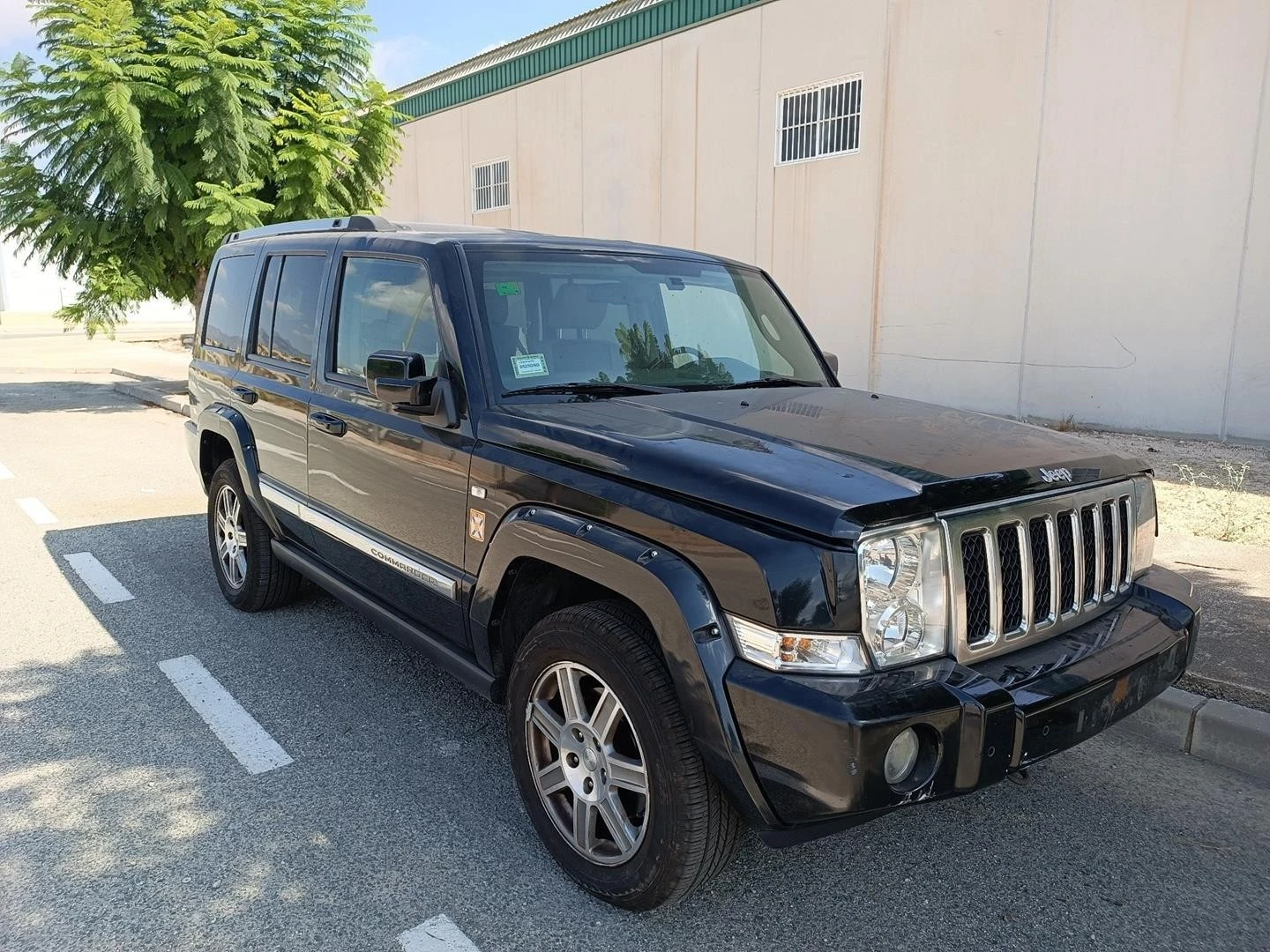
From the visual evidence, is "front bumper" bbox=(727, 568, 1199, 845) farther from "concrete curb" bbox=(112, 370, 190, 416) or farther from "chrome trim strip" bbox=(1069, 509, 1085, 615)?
"concrete curb" bbox=(112, 370, 190, 416)

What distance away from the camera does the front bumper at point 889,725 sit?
A: 211 cm

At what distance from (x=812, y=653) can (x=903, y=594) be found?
0.91 ft

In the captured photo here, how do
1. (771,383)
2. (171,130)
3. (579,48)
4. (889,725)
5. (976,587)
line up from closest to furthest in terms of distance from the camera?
(889,725) → (976,587) → (771,383) → (171,130) → (579,48)

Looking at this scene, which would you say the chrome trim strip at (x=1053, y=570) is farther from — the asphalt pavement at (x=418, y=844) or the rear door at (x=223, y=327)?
the rear door at (x=223, y=327)

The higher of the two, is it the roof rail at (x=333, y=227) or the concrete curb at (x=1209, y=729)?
the roof rail at (x=333, y=227)

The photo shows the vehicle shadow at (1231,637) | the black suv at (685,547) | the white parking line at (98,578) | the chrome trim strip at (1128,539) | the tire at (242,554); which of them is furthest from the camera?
the white parking line at (98,578)

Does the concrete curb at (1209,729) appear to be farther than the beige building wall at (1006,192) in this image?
No

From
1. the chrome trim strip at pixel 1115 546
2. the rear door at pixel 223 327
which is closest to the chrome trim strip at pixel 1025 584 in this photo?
the chrome trim strip at pixel 1115 546

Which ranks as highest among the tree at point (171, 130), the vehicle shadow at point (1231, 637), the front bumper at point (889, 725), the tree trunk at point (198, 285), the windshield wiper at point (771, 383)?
the tree at point (171, 130)

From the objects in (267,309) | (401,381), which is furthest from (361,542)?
(267,309)

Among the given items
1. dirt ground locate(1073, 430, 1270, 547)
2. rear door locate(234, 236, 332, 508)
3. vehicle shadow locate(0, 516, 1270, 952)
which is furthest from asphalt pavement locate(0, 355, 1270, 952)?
dirt ground locate(1073, 430, 1270, 547)

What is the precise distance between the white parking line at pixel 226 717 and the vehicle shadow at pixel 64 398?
431 inches

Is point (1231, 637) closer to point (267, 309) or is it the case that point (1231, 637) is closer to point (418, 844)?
point (418, 844)

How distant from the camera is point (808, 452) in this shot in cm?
261
